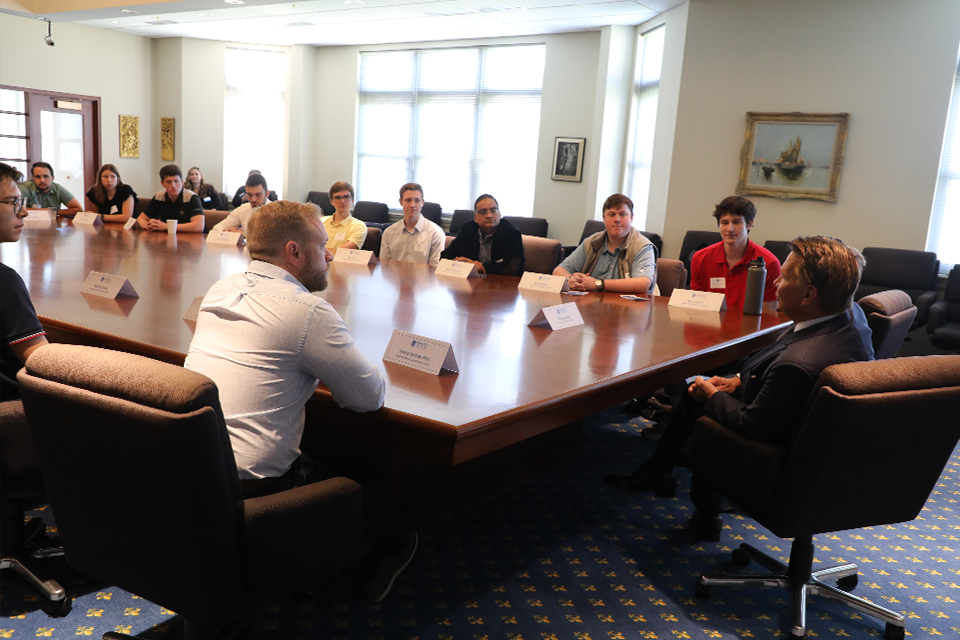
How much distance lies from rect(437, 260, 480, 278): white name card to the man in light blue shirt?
50cm

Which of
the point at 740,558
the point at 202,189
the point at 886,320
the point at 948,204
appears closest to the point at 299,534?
the point at 740,558

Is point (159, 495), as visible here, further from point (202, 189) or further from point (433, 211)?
point (202, 189)

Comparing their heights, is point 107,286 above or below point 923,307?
above

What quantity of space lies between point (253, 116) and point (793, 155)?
7.81m

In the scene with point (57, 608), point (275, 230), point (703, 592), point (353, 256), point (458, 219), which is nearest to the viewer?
point (275, 230)

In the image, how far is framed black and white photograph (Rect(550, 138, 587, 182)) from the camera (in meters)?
8.48

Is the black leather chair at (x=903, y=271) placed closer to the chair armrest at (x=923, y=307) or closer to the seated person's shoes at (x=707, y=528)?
the chair armrest at (x=923, y=307)

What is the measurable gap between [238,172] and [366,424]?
33.6 feet

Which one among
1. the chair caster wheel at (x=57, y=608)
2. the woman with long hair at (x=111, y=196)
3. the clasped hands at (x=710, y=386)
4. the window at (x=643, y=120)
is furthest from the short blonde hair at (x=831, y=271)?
the woman with long hair at (x=111, y=196)

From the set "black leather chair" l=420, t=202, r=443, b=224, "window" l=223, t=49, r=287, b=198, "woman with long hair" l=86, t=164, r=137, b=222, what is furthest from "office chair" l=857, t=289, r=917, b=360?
"window" l=223, t=49, r=287, b=198

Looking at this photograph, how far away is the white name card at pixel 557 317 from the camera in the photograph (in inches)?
99.3

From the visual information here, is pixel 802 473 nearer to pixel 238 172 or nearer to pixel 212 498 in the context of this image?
pixel 212 498

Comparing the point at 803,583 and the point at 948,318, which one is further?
the point at 948,318

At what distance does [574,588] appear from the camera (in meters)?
2.10
